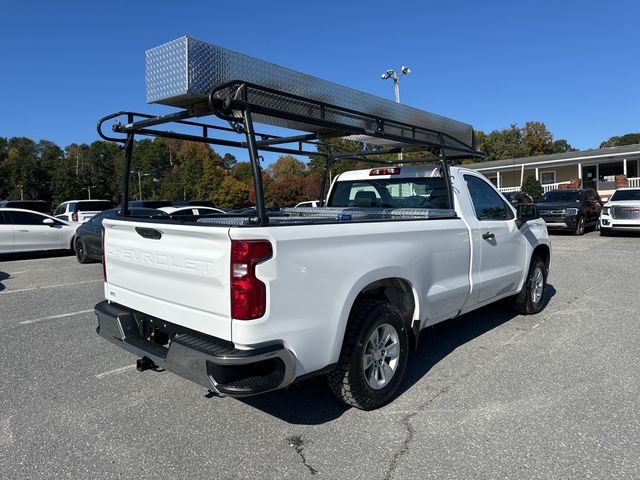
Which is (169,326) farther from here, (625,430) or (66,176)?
(66,176)

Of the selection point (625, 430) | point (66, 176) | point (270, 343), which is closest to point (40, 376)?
point (270, 343)

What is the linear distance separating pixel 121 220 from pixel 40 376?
1.77m

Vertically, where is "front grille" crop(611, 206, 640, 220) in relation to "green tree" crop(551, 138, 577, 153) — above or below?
below

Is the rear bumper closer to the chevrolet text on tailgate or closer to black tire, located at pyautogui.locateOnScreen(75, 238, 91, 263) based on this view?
the chevrolet text on tailgate

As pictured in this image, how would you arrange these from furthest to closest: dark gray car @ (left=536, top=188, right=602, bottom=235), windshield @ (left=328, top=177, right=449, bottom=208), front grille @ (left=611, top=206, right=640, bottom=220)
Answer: dark gray car @ (left=536, top=188, right=602, bottom=235) → front grille @ (left=611, top=206, right=640, bottom=220) → windshield @ (left=328, top=177, right=449, bottom=208)

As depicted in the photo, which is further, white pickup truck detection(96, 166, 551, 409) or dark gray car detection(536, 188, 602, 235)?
dark gray car detection(536, 188, 602, 235)

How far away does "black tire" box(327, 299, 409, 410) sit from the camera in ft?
11.1

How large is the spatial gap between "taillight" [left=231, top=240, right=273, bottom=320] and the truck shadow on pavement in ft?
2.44

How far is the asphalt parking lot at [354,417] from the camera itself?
116 inches

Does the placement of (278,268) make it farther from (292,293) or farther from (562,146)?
(562,146)

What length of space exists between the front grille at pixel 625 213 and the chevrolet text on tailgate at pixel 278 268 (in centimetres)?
1328

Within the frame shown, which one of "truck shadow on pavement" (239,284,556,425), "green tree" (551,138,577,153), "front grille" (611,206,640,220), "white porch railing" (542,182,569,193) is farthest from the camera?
"green tree" (551,138,577,153)

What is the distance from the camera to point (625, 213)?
1583 cm

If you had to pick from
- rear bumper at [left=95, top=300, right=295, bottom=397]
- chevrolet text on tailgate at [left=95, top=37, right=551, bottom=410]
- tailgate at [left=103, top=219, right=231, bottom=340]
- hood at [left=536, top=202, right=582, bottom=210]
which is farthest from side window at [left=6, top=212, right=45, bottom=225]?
hood at [left=536, top=202, right=582, bottom=210]
